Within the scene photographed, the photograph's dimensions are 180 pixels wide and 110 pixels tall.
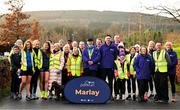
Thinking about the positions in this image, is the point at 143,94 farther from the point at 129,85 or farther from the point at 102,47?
the point at 102,47

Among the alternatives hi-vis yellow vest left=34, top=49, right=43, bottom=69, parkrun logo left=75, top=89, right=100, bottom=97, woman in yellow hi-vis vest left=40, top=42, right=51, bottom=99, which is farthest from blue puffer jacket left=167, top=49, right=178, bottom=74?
hi-vis yellow vest left=34, top=49, right=43, bottom=69

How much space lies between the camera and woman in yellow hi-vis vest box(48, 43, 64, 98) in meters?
15.9

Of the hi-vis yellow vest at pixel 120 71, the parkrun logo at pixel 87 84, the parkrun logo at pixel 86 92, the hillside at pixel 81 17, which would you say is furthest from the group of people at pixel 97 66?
the hillside at pixel 81 17

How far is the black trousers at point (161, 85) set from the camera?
15.3 metres

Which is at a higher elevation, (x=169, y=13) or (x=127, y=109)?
(x=169, y=13)

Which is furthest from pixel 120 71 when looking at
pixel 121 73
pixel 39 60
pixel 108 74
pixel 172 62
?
pixel 39 60

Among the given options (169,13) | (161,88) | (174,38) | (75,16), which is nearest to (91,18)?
(75,16)

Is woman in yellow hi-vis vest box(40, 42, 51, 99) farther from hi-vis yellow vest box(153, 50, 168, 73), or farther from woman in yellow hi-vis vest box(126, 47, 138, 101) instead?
hi-vis yellow vest box(153, 50, 168, 73)

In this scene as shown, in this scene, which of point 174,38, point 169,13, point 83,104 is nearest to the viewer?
point 83,104

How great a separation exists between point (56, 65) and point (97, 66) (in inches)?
54.3

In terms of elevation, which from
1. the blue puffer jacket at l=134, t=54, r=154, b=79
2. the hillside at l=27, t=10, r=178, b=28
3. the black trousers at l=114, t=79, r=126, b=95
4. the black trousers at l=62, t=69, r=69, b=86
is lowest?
the black trousers at l=114, t=79, r=126, b=95

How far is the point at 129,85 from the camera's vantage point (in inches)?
640

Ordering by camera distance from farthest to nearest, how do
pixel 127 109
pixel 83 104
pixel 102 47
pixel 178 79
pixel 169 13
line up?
pixel 169 13 → pixel 178 79 → pixel 102 47 → pixel 83 104 → pixel 127 109

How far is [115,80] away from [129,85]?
0.51m
